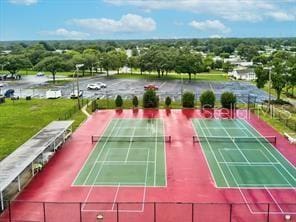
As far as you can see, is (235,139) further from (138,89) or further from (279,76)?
(138,89)

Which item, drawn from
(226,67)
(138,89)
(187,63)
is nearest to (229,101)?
(138,89)

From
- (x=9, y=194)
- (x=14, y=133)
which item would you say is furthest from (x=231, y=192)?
(x=14, y=133)

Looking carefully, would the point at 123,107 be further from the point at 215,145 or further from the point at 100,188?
the point at 100,188

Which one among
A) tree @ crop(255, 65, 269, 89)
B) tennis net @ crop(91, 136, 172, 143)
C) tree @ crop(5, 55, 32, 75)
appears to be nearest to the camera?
tennis net @ crop(91, 136, 172, 143)

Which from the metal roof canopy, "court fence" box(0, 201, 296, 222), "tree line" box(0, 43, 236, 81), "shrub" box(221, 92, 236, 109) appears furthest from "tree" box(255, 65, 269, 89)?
"court fence" box(0, 201, 296, 222)

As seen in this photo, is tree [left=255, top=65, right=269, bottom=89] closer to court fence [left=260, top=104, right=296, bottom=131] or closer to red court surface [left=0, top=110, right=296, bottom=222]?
court fence [left=260, top=104, right=296, bottom=131]
